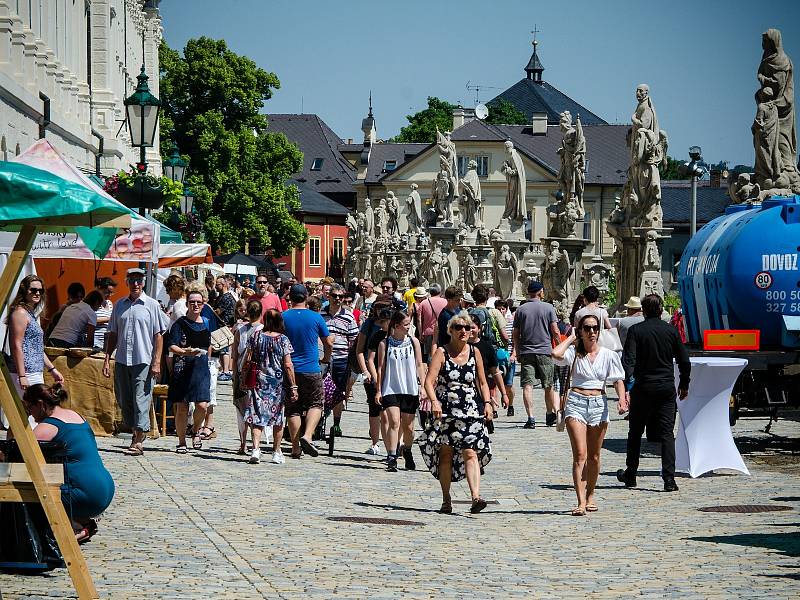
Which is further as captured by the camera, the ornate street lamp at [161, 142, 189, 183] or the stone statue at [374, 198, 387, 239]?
the stone statue at [374, 198, 387, 239]

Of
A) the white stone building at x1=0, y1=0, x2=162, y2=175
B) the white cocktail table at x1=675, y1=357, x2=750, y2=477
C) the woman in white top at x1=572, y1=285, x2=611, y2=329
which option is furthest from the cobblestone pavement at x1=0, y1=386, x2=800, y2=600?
the white stone building at x1=0, y1=0, x2=162, y2=175

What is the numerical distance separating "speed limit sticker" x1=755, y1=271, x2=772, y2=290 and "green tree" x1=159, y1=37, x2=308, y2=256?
56.2 m

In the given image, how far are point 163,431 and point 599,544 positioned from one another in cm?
899

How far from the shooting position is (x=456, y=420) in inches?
504

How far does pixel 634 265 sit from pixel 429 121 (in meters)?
94.1

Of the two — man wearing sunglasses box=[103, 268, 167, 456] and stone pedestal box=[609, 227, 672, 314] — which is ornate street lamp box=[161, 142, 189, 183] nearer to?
stone pedestal box=[609, 227, 672, 314]

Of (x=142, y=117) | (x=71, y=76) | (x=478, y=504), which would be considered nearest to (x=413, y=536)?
(x=478, y=504)

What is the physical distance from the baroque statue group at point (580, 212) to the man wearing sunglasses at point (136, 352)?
9.76 m

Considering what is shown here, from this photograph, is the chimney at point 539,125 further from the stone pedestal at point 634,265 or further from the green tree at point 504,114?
the stone pedestal at point 634,265

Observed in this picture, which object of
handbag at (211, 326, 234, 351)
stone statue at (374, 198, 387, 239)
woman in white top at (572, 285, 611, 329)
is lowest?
→ handbag at (211, 326, 234, 351)

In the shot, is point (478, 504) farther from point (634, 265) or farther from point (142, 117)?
point (634, 265)

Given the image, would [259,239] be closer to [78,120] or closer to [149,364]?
[78,120]

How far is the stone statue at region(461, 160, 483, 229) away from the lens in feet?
149

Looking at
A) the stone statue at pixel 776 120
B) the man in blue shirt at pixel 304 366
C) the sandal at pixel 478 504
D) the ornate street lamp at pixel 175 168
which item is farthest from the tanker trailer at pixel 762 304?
the ornate street lamp at pixel 175 168
